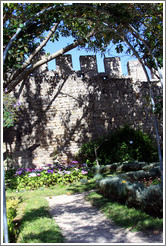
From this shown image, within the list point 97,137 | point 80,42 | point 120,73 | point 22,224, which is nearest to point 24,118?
point 97,137

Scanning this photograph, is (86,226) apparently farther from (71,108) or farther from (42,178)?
(71,108)

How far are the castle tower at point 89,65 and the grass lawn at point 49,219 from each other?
6.57 meters

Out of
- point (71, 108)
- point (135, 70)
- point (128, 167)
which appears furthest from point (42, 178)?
point (135, 70)

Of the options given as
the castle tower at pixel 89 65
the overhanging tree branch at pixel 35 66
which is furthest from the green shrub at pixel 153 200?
the castle tower at pixel 89 65

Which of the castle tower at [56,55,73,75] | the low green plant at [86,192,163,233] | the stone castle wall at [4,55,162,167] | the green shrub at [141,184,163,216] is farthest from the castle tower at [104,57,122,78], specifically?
the green shrub at [141,184,163,216]

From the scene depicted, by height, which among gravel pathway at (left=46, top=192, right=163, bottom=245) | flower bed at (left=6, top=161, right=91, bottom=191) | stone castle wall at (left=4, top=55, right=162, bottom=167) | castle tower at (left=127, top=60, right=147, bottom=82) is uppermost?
castle tower at (left=127, top=60, right=147, bottom=82)

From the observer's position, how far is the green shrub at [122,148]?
1035 cm

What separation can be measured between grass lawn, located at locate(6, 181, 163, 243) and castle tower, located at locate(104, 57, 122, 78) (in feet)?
22.7

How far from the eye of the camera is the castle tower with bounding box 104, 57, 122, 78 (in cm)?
1146

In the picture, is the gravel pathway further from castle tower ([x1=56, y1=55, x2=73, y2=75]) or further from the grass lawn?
castle tower ([x1=56, y1=55, x2=73, y2=75])

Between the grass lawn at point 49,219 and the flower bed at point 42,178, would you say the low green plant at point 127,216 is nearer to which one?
the grass lawn at point 49,219

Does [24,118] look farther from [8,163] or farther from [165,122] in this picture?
[165,122]

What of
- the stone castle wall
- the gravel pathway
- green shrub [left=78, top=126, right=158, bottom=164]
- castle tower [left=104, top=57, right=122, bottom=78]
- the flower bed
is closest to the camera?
the gravel pathway

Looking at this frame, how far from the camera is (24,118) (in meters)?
10.1
